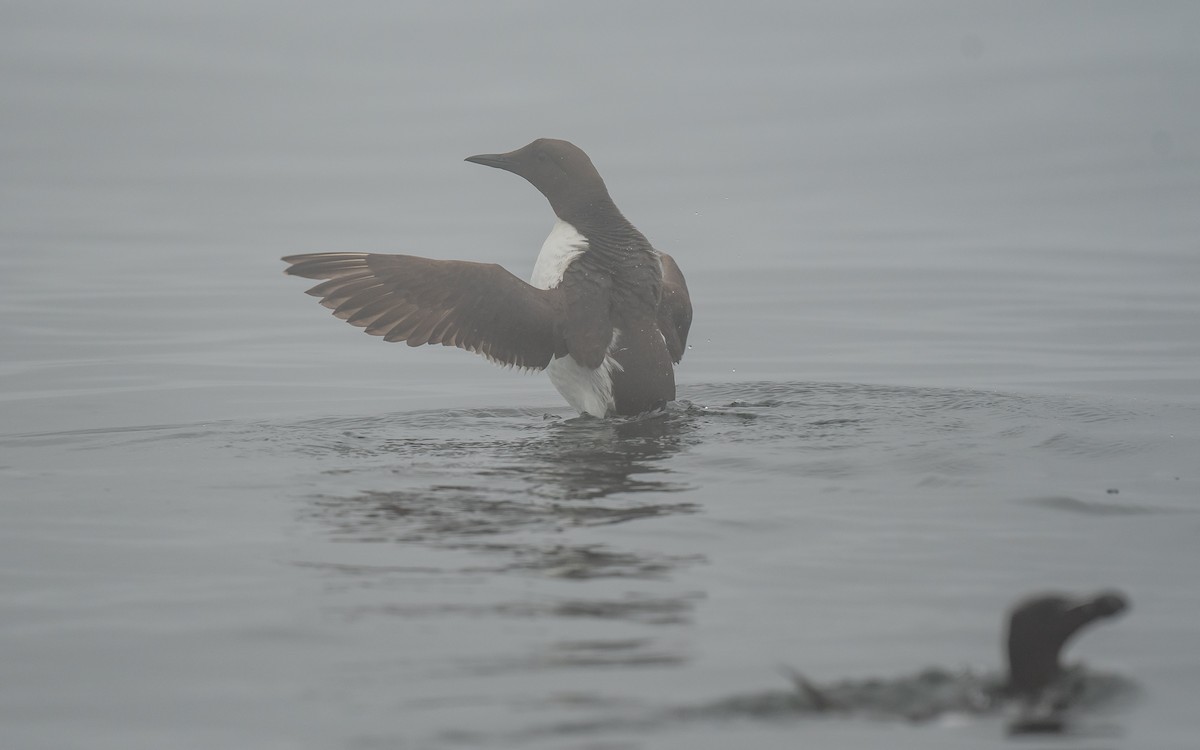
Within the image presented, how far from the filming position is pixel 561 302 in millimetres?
7801

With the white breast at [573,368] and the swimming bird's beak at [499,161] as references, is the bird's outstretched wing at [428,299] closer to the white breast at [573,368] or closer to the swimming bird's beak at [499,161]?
the white breast at [573,368]

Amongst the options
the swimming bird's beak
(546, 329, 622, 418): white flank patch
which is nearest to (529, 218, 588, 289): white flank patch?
(546, 329, 622, 418): white flank patch

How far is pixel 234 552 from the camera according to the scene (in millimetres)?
5148

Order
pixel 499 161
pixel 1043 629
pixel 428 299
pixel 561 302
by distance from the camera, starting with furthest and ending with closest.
Result: pixel 499 161, pixel 561 302, pixel 428 299, pixel 1043 629

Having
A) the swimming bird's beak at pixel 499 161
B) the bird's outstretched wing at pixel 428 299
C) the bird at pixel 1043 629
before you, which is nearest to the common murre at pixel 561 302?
the bird's outstretched wing at pixel 428 299

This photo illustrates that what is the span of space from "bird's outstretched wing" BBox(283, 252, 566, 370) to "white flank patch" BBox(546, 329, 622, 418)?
0.40 meters

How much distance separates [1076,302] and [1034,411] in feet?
17.6

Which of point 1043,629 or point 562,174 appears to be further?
point 562,174

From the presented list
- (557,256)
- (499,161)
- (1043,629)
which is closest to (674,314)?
(557,256)

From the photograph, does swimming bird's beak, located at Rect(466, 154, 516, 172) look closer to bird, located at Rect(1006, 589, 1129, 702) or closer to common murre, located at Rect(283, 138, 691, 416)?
common murre, located at Rect(283, 138, 691, 416)

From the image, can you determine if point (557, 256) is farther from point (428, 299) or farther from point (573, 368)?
point (428, 299)

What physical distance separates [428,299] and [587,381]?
3.16ft

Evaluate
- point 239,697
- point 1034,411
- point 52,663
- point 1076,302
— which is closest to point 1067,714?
point 239,697

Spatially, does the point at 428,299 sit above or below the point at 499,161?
below
